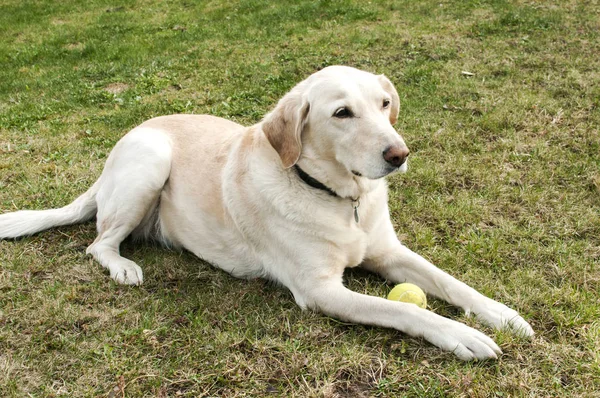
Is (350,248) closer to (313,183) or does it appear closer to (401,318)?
(313,183)

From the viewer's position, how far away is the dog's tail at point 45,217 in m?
3.71

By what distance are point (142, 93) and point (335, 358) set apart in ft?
16.3

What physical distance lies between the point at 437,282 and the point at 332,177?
31.3 inches

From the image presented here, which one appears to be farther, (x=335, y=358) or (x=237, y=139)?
(x=237, y=139)

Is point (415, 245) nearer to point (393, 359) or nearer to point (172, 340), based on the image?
point (393, 359)

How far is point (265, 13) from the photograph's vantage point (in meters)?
9.70

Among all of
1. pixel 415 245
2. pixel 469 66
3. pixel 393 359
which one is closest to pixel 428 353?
pixel 393 359

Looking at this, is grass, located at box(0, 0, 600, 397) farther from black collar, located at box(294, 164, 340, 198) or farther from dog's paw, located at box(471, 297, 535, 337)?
black collar, located at box(294, 164, 340, 198)

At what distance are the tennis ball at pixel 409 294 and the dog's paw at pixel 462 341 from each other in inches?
10.5

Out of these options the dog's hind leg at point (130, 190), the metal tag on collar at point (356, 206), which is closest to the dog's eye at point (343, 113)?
the metal tag on collar at point (356, 206)

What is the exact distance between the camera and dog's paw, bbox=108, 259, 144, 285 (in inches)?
130

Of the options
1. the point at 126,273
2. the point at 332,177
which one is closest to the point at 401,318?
the point at 332,177

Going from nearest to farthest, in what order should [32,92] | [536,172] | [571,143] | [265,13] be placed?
[536,172], [571,143], [32,92], [265,13]

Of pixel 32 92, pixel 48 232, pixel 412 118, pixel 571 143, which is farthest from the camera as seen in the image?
pixel 32 92
